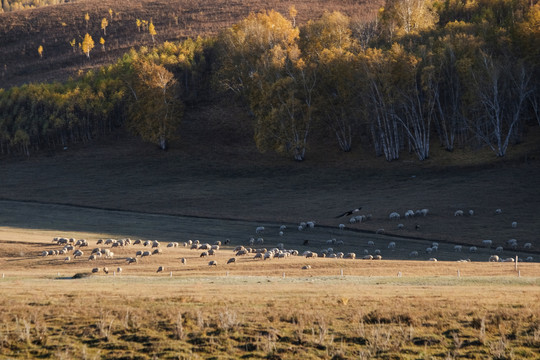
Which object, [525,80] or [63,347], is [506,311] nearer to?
[63,347]

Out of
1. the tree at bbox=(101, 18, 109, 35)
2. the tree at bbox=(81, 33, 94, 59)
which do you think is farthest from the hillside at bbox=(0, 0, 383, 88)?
the tree at bbox=(81, 33, 94, 59)

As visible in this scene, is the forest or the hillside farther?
the hillside

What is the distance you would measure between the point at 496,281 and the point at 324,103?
2517 inches

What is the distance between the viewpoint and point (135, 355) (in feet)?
66.3

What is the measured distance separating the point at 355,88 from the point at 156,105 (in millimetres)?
32062

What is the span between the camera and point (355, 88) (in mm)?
90438

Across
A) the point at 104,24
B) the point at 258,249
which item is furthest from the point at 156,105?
the point at 104,24

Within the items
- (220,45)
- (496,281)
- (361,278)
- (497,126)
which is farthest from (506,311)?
(220,45)

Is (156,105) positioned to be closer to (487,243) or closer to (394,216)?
(394,216)

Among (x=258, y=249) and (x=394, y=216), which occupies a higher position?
(x=394, y=216)

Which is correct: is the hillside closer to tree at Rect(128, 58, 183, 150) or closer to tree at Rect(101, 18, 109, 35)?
tree at Rect(101, 18, 109, 35)

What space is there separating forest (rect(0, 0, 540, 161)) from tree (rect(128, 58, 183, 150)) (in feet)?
0.60

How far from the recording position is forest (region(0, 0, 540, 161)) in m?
84.4

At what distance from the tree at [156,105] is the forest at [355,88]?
18cm
